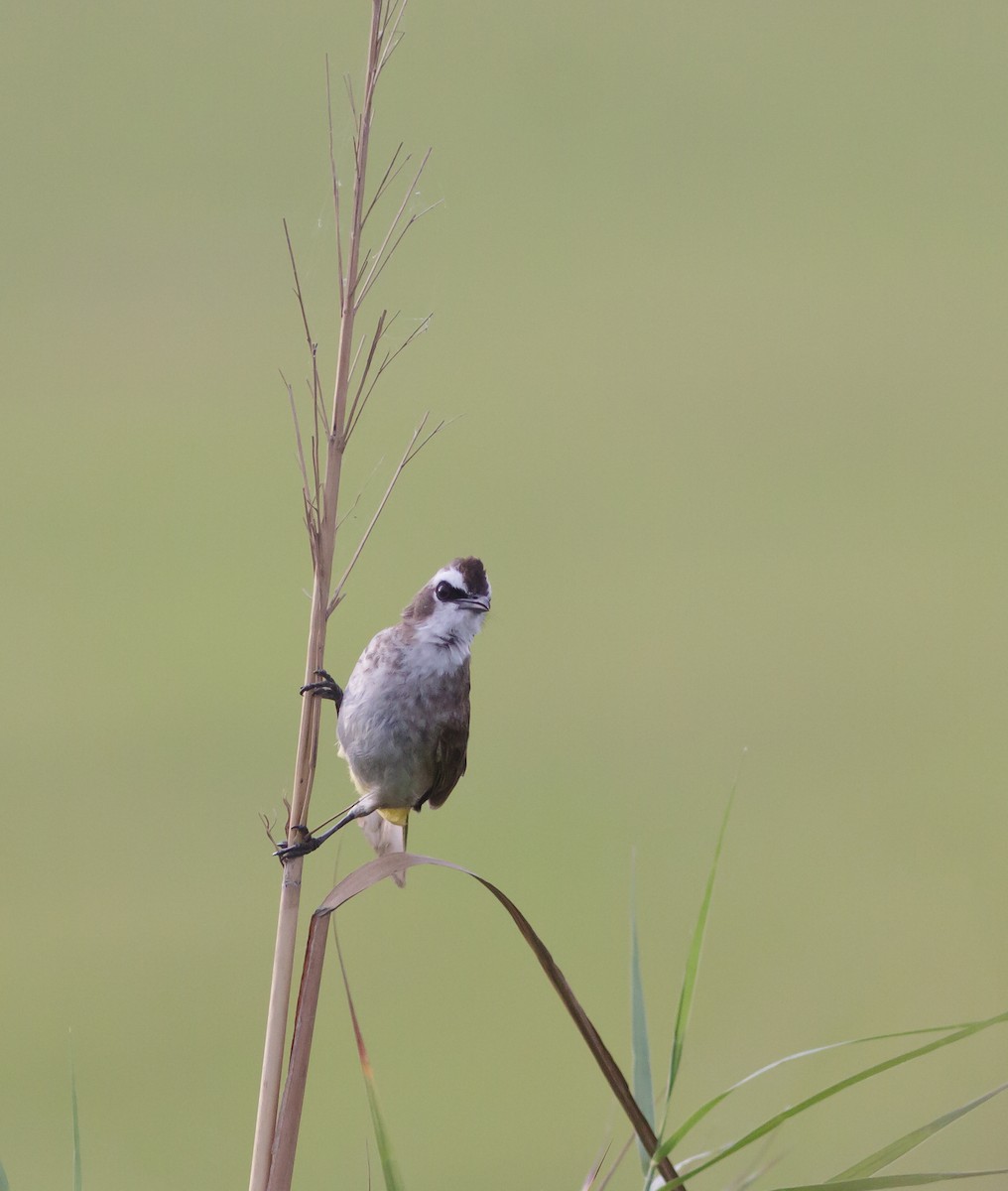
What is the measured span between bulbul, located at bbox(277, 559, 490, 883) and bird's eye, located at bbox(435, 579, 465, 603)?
0.07ft

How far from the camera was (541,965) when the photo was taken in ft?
2.56

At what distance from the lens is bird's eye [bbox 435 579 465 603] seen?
4.04 feet

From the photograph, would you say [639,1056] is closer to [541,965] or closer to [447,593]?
[541,965]

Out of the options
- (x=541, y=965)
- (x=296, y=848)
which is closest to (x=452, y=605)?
(x=296, y=848)

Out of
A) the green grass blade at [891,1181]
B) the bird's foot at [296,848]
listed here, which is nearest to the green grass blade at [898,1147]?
the green grass blade at [891,1181]

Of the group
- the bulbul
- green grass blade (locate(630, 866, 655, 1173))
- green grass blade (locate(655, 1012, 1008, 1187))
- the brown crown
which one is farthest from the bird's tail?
green grass blade (locate(655, 1012, 1008, 1187))

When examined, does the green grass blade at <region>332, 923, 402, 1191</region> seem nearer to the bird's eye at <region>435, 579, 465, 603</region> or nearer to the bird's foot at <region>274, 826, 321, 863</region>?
the bird's foot at <region>274, 826, 321, 863</region>

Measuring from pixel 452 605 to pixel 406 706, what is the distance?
16 cm

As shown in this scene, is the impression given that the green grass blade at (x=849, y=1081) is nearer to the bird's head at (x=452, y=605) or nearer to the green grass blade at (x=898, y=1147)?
the green grass blade at (x=898, y=1147)

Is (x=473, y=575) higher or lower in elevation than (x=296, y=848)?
higher

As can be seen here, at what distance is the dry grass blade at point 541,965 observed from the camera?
2.49ft

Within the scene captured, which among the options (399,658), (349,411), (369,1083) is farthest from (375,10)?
(369,1083)

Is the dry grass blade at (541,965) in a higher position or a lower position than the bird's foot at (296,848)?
lower

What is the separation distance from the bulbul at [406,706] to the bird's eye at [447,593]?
0.07ft
